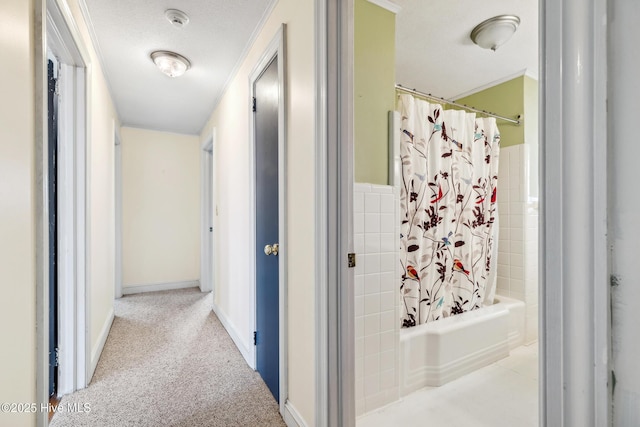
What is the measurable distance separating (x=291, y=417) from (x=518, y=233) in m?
2.40

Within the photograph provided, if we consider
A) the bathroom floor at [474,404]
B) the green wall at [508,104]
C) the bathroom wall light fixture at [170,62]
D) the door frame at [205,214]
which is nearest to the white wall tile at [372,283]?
the bathroom floor at [474,404]

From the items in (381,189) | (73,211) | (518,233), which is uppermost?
(381,189)

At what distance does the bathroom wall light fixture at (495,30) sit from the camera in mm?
1898

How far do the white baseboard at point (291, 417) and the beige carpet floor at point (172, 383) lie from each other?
5 cm

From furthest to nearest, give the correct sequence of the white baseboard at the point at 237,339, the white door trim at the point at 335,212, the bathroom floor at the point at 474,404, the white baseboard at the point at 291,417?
the white baseboard at the point at 237,339 < the bathroom floor at the point at 474,404 < the white baseboard at the point at 291,417 < the white door trim at the point at 335,212

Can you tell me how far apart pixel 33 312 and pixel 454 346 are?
88.0 inches

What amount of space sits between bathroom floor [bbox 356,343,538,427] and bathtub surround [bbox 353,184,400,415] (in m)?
0.10

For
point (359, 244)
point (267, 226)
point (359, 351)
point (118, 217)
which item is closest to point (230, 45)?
point (267, 226)

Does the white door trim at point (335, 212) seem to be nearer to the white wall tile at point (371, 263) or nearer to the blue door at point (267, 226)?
the white wall tile at point (371, 263)

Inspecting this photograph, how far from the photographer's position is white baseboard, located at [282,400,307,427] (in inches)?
57.8

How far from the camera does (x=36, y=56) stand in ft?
3.55

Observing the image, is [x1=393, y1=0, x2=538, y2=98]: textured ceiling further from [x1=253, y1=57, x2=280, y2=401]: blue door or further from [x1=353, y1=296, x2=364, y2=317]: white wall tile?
[x1=353, y1=296, x2=364, y2=317]: white wall tile

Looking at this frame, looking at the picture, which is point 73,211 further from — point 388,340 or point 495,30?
point 495,30
